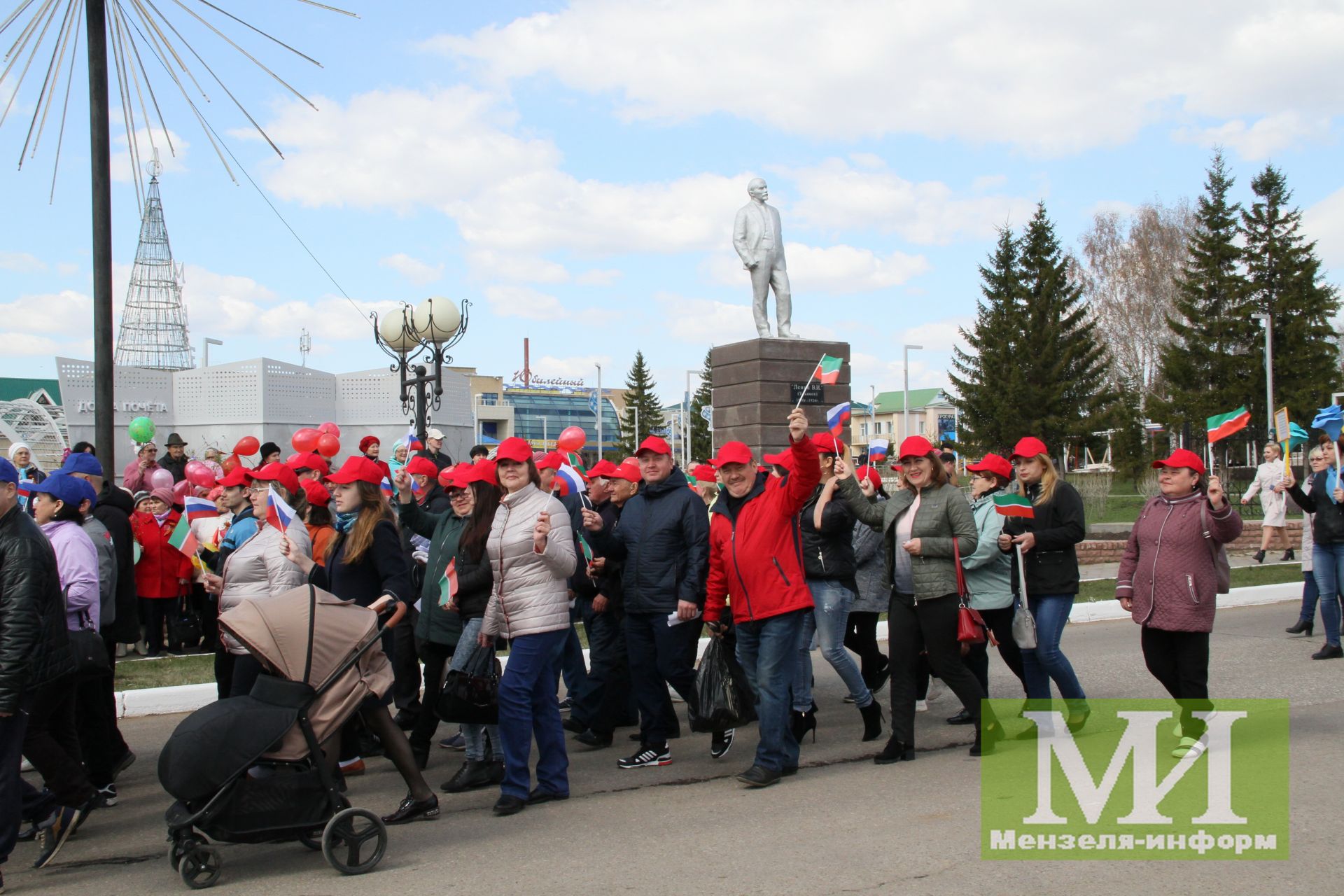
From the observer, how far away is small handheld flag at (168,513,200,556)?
322 inches

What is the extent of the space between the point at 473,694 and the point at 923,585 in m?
2.62

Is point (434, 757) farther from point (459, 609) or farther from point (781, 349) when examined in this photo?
point (781, 349)

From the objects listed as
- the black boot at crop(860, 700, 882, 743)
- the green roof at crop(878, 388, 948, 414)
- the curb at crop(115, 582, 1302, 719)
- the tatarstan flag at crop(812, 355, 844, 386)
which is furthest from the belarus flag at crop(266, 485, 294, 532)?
the green roof at crop(878, 388, 948, 414)

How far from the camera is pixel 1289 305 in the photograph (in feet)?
147

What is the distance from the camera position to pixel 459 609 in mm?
6531

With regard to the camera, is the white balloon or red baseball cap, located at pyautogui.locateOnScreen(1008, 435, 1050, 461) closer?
red baseball cap, located at pyautogui.locateOnScreen(1008, 435, 1050, 461)

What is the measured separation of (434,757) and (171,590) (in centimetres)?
493

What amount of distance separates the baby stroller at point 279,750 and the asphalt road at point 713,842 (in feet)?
0.59

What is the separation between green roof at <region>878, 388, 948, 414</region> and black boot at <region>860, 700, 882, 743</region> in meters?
144

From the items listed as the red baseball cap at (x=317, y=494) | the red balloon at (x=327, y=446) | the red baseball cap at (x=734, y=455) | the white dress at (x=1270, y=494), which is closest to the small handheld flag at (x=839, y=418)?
the red baseball cap at (x=734, y=455)

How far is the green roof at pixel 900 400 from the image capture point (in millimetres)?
153750

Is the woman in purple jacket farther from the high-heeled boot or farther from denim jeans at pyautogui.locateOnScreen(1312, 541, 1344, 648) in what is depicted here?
denim jeans at pyautogui.locateOnScreen(1312, 541, 1344, 648)

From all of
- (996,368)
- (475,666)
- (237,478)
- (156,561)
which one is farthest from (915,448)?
(996,368)

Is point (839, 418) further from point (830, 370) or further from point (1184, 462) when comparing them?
point (1184, 462)
